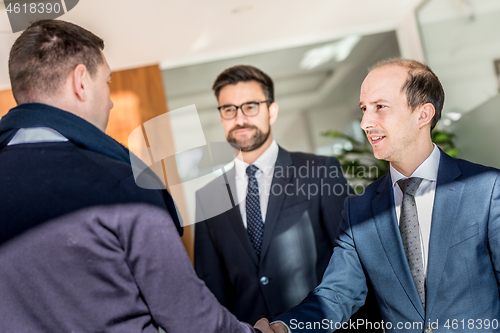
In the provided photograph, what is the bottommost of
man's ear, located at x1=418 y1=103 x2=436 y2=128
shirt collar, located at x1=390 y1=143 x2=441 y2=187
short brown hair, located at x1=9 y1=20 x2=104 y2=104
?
shirt collar, located at x1=390 y1=143 x2=441 y2=187

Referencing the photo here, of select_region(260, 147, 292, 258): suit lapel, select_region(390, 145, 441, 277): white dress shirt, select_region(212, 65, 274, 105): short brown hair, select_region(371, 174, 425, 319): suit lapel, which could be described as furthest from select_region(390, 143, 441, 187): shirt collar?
select_region(212, 65, 274, 105): short brown hair

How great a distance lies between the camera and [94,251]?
100 centimetres

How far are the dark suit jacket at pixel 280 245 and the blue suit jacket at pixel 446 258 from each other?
0.39 meters

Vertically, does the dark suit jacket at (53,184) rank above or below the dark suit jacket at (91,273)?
above

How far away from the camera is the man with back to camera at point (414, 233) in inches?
54.4

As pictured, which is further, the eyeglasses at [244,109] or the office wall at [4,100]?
the office wall at [4,100]

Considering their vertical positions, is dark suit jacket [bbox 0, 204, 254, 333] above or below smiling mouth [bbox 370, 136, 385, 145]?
below

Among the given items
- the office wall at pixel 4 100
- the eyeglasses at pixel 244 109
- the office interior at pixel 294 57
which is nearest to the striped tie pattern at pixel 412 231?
the eyeglasses at pixel 244 109

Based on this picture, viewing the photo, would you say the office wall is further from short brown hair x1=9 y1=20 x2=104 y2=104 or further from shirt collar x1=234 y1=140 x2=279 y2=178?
short brown hair x1=9 y1=20 x2=104 y2=104

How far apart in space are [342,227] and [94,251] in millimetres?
1046

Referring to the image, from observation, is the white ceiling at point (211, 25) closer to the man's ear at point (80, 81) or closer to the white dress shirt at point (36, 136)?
the man's ear at point (80, 81)

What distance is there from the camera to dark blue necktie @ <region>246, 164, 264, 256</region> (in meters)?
2.08

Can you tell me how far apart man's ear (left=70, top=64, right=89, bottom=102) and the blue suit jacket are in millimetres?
1097

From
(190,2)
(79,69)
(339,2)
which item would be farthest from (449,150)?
(79,69)
